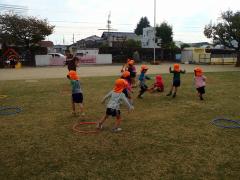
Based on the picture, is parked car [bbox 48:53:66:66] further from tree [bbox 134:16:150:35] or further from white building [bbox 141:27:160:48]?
tree [bbox 134:16:150:35]

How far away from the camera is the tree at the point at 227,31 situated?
40219 mm

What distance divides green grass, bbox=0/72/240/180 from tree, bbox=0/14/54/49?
114 feet

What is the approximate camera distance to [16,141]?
21.9ft

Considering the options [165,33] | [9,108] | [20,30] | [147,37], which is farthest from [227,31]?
[147,37]

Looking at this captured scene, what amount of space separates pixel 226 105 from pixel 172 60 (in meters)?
46.4

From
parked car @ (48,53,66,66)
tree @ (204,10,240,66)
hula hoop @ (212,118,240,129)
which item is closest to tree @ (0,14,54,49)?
parked car @ (48,53,66,66)

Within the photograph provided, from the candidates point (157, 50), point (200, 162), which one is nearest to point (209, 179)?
point (200, 162)

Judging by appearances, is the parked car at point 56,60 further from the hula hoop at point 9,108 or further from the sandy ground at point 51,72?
the hula hoop at point 9,108

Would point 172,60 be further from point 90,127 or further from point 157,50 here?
point 90,127

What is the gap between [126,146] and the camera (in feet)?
20.9

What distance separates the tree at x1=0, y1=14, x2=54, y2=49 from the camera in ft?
137

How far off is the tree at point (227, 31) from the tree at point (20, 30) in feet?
81.5

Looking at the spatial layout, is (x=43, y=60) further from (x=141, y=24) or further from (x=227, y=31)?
(x=141, y=24)

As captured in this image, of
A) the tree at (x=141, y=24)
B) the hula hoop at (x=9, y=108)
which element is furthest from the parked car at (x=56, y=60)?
the tree at (x=141, y=24)
